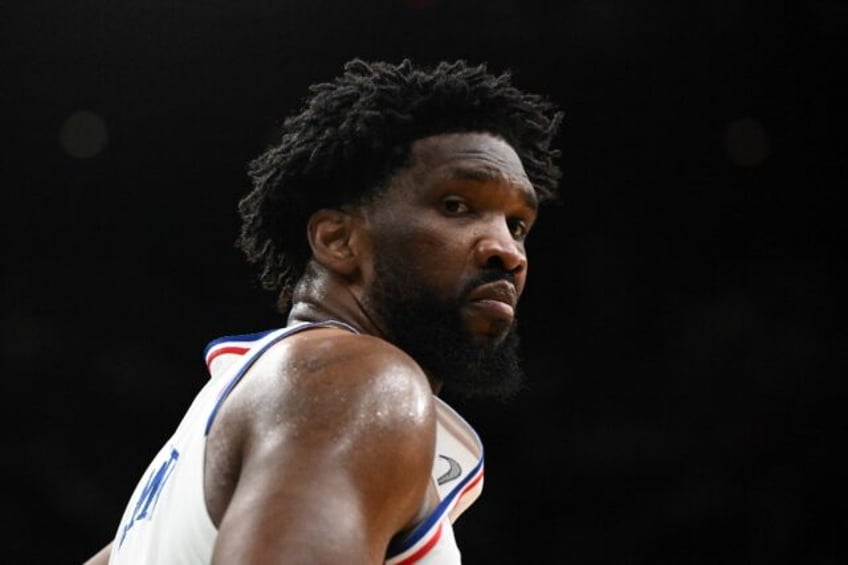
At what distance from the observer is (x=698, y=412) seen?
4.60 metres

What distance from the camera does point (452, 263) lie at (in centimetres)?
170

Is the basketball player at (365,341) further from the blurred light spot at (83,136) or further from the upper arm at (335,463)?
the blurred light spot at (83,136)

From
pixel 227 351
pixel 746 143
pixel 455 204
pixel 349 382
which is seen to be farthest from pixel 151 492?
pixel 746 143

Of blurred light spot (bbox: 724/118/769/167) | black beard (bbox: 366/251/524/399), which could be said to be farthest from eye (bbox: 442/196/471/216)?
blurred light spot (bbox: 724/118/769/167)

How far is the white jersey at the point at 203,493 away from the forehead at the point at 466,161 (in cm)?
33

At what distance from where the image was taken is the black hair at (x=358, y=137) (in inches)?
72.7

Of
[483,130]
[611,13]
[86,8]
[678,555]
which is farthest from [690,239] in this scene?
[483,130]

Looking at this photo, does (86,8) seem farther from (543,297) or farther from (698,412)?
(698,412)

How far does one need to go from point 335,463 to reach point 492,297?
578 mm

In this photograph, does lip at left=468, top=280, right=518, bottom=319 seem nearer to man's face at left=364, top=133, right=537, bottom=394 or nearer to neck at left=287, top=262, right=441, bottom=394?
man's face at left=364, top=133, right=537, bottom=394

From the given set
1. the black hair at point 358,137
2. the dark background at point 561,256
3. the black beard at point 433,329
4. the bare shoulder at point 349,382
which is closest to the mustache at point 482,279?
the black beard at point 433,329

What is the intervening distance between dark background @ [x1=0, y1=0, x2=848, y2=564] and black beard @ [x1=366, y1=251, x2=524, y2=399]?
2.81 meters

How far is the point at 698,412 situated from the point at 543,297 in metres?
0.71

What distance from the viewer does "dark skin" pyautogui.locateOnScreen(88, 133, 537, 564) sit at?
1119mm
